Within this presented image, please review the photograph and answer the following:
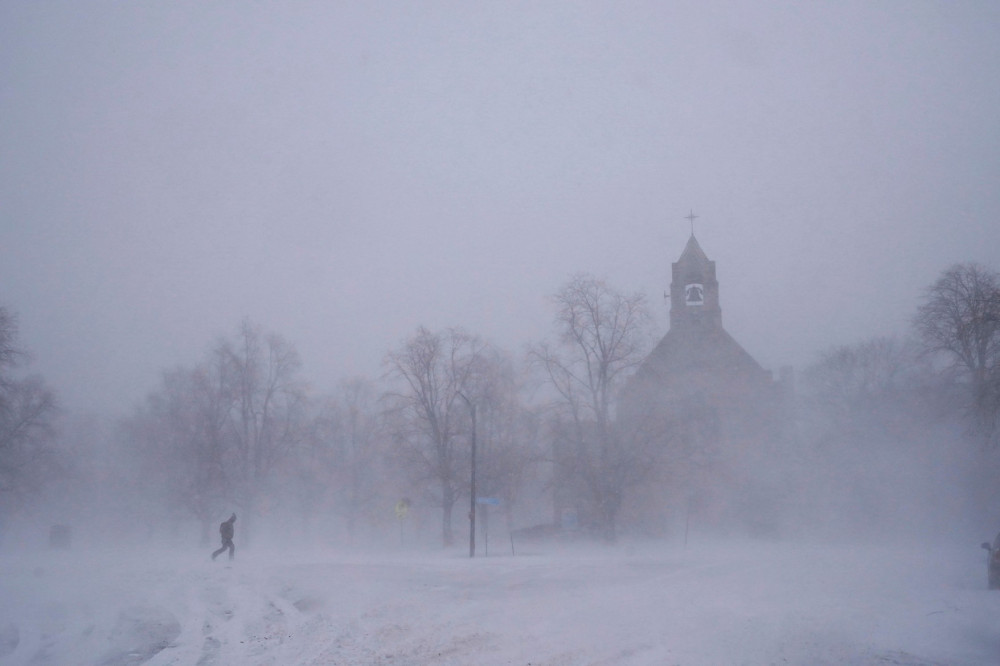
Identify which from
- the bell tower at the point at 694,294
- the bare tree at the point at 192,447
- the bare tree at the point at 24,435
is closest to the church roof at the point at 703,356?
the bell tower at the point at 694,294

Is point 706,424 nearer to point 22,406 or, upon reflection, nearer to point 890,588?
point 890,588

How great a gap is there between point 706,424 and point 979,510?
14117mm

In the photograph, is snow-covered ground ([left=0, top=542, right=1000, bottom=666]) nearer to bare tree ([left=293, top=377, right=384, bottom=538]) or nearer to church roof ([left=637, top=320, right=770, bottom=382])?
church roof ([left=637, top=320, right=770, bottom=382])

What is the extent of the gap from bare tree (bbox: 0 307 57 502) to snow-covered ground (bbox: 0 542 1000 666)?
14131 millimetres

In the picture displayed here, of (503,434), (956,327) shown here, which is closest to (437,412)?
(503,434)

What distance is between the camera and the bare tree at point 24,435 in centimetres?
3400

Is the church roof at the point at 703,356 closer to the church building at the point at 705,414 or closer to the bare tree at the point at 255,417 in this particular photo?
the church building at the point at 705,414

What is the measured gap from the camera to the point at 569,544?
3959cm

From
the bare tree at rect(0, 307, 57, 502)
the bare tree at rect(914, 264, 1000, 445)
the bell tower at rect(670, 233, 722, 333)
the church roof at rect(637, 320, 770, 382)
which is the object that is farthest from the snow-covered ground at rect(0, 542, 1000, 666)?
the bell tower at rect(670, 233, 722, 333)

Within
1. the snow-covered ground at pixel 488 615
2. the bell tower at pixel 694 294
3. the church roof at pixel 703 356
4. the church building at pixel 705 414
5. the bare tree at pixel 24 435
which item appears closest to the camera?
the snow-covered ground at pixel 488 615

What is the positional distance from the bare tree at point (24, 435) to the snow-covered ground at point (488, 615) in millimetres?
14131

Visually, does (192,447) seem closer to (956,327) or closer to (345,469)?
(345,469)

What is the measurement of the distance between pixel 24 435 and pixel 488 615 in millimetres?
30263

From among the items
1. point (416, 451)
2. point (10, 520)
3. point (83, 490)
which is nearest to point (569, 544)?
point (416, 451)
